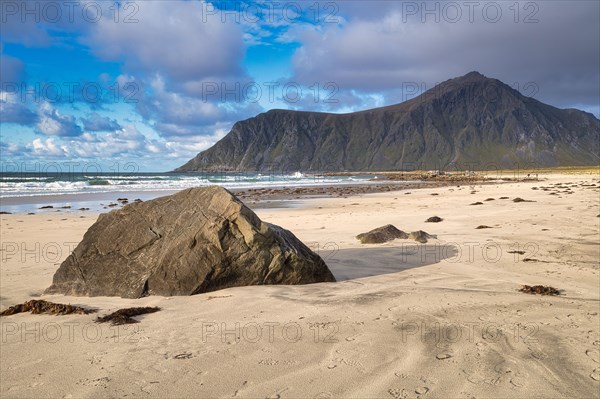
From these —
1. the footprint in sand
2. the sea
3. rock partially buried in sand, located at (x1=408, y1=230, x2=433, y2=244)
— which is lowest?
the footprint in sand

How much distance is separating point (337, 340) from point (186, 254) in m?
2.90

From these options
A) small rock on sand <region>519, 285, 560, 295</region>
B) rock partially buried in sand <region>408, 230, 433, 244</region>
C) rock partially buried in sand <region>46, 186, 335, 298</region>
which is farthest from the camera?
rock partially buried in sand <region>408, 230, 433, 244</region>

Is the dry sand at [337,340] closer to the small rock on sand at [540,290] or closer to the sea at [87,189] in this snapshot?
the small rock on sand at [540,290]

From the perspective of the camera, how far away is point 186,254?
6227 millimetres

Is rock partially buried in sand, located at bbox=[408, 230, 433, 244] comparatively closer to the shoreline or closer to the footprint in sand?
the footprint in sand

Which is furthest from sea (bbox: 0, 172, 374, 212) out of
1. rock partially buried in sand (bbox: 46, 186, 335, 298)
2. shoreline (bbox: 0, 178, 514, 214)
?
rock partially buried in sand (bbox: 46, 186, 335, 298)

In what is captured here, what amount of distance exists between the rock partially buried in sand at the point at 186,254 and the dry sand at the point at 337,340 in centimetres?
30

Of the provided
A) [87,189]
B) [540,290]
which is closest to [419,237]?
[540,290]

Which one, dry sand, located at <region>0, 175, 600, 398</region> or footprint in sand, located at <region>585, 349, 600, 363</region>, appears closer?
Answer: dry sand, located at <region>0, 175, 600, 398</region>

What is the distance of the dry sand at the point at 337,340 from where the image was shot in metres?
3.44

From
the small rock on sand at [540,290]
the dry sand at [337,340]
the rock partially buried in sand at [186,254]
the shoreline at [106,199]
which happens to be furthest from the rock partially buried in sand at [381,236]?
the shoreline at [106,199]

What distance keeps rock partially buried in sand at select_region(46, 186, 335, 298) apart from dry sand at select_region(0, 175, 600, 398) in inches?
12.0

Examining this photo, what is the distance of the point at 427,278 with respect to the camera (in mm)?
7305

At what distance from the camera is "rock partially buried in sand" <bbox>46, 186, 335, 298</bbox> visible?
621cm
